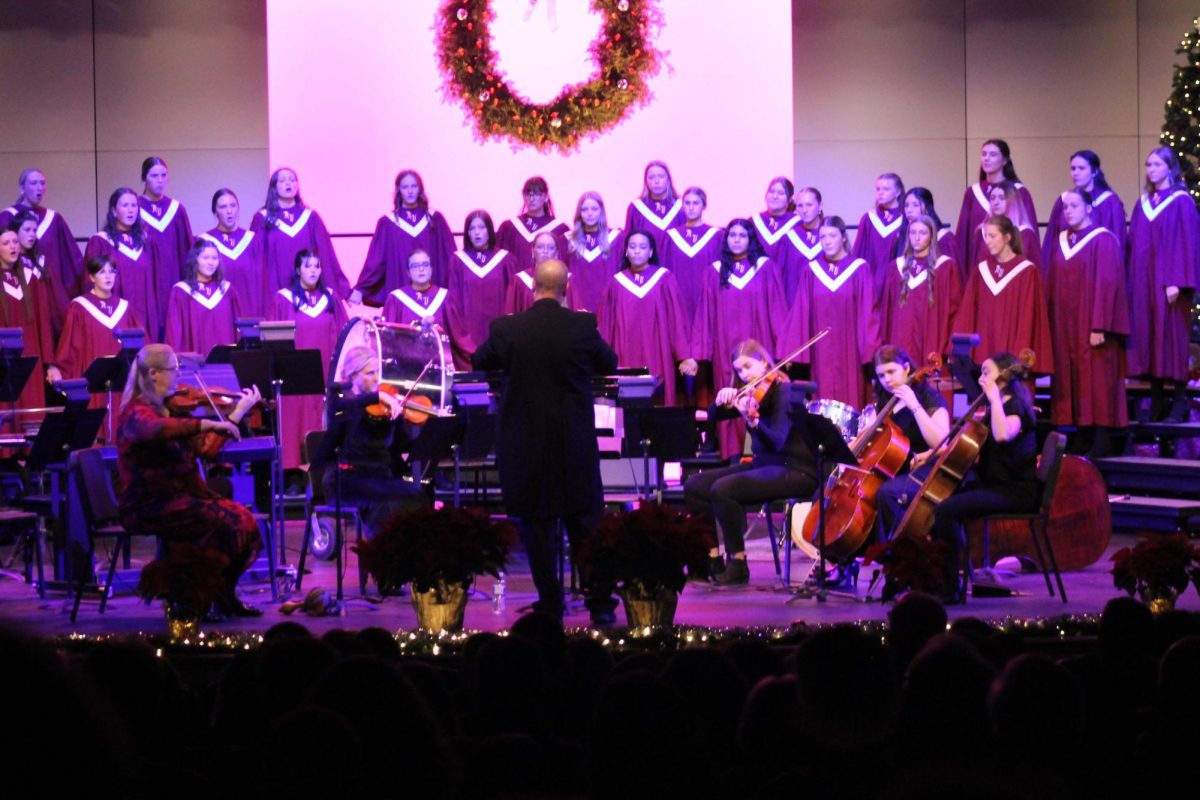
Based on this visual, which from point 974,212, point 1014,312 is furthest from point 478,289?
point 1014,312

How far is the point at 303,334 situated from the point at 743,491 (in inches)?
172

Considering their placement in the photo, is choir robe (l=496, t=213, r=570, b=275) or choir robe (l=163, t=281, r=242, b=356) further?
choir robe (l=496, t=213, r=570, b=275)

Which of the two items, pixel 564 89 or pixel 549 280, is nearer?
pixel 549 280

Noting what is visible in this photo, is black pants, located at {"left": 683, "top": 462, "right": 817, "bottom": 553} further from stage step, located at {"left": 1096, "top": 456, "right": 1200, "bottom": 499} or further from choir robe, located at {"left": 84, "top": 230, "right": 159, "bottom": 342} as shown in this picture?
choir robe, located at {"left": 84, "top": 230, "right": 159, "bottom": 342}

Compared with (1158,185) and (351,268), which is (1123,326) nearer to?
(1158,185)

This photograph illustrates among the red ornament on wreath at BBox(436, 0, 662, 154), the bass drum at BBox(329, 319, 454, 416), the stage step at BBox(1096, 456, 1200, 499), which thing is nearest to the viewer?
the bass drum at BBox(329, 319, 454, 416)

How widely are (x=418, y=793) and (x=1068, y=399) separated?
869cm

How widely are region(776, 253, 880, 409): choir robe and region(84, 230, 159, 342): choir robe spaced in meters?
4.47

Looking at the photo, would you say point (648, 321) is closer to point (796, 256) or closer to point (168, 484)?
point (796, 256)

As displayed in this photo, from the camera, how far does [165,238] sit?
1135 centimetres

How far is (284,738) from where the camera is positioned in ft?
7.07

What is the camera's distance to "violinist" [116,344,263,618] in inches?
264

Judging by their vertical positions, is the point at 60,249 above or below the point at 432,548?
above

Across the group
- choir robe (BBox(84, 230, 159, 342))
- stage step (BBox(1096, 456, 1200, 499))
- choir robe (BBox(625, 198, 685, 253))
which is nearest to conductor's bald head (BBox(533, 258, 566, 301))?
stage step (BBox(1096, 456, 1200, 499))
